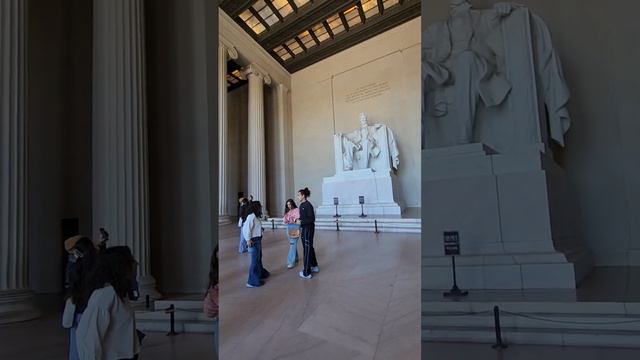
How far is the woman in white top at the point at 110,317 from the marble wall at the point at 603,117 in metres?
2.66

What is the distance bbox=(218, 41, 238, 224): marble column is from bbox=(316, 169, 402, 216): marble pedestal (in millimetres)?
159

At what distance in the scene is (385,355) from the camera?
47 centimetres

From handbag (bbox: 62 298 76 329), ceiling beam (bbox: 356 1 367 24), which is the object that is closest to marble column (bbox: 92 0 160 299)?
handbag (bbox: 62 298 76 329)

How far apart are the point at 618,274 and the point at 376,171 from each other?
304cm

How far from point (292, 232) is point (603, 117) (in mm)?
3592

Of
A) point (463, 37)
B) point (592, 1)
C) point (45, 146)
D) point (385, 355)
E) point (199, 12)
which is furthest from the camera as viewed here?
point (592, 1)

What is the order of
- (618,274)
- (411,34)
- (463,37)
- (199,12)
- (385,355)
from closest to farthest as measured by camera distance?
1. (385,355)
2. (411,34)
3. (199,12)
4. (463,37)
5. (618,274)

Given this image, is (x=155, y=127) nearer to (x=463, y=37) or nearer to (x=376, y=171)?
(x=376, y=171)

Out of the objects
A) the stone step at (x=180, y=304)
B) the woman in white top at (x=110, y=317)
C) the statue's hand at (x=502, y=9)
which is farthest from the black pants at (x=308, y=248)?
the statue's hand at (x=502, y=9)

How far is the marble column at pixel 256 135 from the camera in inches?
23.9

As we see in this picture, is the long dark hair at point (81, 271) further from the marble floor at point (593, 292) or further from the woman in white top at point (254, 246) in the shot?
the marble floor at point (593, 292)

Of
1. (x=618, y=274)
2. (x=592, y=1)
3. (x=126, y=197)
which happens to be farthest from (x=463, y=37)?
(x=592, y=1)

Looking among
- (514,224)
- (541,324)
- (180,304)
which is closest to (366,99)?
(180,304)

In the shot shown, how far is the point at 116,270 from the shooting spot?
67 centimetres
